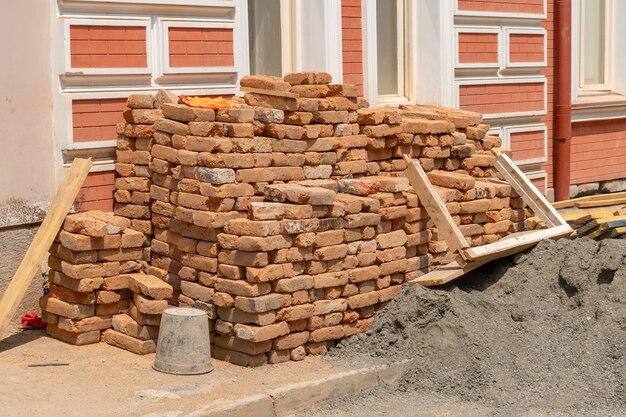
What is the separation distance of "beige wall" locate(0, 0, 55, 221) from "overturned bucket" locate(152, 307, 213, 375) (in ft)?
5.38

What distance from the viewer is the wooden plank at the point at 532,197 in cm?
934

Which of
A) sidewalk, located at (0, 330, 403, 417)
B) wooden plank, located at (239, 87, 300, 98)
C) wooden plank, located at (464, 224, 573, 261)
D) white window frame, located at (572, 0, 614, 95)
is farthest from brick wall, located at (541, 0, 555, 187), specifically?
sidewalk, located at (0, 330, 403, 417)

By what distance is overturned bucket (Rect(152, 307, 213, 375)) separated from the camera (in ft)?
24.4

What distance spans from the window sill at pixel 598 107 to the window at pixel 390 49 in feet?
9.49

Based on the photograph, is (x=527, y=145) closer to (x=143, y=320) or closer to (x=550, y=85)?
(x=550, y=85)

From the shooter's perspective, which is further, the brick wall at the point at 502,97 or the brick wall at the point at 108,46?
the brick wall at the point at 502,97

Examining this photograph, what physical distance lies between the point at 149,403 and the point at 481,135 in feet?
14.1

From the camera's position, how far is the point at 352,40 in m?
10.6

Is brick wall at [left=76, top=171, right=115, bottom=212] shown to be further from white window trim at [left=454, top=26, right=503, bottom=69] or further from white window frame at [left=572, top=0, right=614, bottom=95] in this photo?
white window frame at [left=572, top=0, right=614, bottom=95]

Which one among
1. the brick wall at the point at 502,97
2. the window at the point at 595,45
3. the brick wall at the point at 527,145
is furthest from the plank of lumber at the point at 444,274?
the window at the point at 595,45

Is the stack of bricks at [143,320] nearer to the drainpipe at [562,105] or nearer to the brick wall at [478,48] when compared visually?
the brick wall at [478,48]

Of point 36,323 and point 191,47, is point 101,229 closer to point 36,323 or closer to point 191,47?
point 36,323

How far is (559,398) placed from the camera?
7434 millimetres

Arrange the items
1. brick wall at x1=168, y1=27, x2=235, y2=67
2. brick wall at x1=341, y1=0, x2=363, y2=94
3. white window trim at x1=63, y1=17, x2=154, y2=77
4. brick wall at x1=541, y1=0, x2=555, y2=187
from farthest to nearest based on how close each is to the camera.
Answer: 1. brick wall at x1=541, y1=0, x2=555, y2=187
2. brick wall at x1=341, y1=0, x2=363, y2=94
3. brick wall at x1=168, y1=27, x2=235, y2=67
4. white window trim at x1=63, y1=17, x2=154, y2=77
